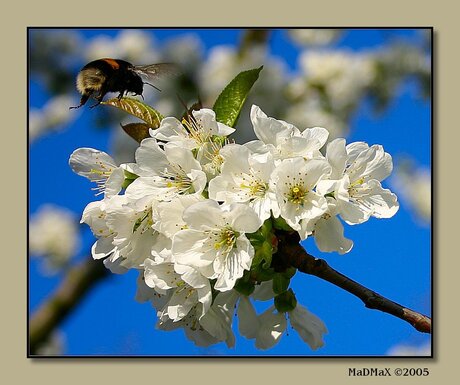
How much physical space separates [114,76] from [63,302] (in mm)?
2338

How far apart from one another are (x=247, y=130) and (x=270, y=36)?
671 millimetres

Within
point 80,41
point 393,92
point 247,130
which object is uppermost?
point 80,41

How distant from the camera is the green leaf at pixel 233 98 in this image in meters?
1.57

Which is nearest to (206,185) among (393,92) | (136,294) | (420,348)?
(136,294)

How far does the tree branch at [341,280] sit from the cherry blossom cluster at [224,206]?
0.04 metres

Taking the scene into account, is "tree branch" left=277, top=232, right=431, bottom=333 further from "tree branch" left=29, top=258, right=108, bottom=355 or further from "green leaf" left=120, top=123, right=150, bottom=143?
"tree branch" left=29, top=258, right=108, bottom=355

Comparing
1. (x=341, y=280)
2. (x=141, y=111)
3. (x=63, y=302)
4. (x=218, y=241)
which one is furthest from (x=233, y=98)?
(x=63, y=302)

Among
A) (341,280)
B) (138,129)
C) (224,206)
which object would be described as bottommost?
(341,280)

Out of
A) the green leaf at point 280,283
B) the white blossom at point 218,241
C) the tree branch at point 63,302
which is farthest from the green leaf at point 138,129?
the tree branch at point 63,302

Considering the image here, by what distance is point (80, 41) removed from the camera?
4.40 meters

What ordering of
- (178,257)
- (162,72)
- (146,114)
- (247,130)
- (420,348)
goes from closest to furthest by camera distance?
1. (178,257)
2. (146,114)
3. (162,72)
4. (420,348)
5. (247,130)

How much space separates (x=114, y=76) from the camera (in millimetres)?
1798

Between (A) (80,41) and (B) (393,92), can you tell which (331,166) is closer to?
(B) (393,92)

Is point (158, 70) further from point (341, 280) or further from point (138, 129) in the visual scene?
point (341, 280)
